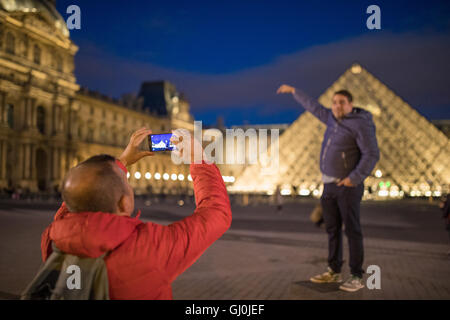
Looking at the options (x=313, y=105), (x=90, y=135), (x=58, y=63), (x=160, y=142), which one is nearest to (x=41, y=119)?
(x=58, y=63)

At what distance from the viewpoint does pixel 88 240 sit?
116 centimetres

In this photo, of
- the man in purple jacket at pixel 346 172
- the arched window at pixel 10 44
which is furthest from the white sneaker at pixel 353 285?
the arched window at pixel 10 44

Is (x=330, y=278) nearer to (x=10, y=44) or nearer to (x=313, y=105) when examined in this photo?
(x=313, y=105)

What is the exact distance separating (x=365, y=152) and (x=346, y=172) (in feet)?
0.78

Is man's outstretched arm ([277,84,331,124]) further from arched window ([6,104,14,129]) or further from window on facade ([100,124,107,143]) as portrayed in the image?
window on facade ([100,124,107,143])

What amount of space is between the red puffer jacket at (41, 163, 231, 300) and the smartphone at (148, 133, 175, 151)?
29cm

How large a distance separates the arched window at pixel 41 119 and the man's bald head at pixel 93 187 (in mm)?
39045

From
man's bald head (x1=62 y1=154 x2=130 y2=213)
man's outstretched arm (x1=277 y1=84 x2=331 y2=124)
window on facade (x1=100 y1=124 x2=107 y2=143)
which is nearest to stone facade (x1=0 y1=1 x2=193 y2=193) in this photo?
window on facade (x1=100 y1=124 x2=107 y2=143)

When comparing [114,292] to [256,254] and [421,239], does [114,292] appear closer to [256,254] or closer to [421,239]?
[256,254]

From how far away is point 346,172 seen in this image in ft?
12.1

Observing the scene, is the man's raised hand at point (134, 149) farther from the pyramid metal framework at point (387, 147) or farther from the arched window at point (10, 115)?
the arched window at point (10, 115)

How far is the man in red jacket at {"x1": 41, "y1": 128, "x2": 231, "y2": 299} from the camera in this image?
3.88ft

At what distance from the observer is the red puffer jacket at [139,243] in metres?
1.17
